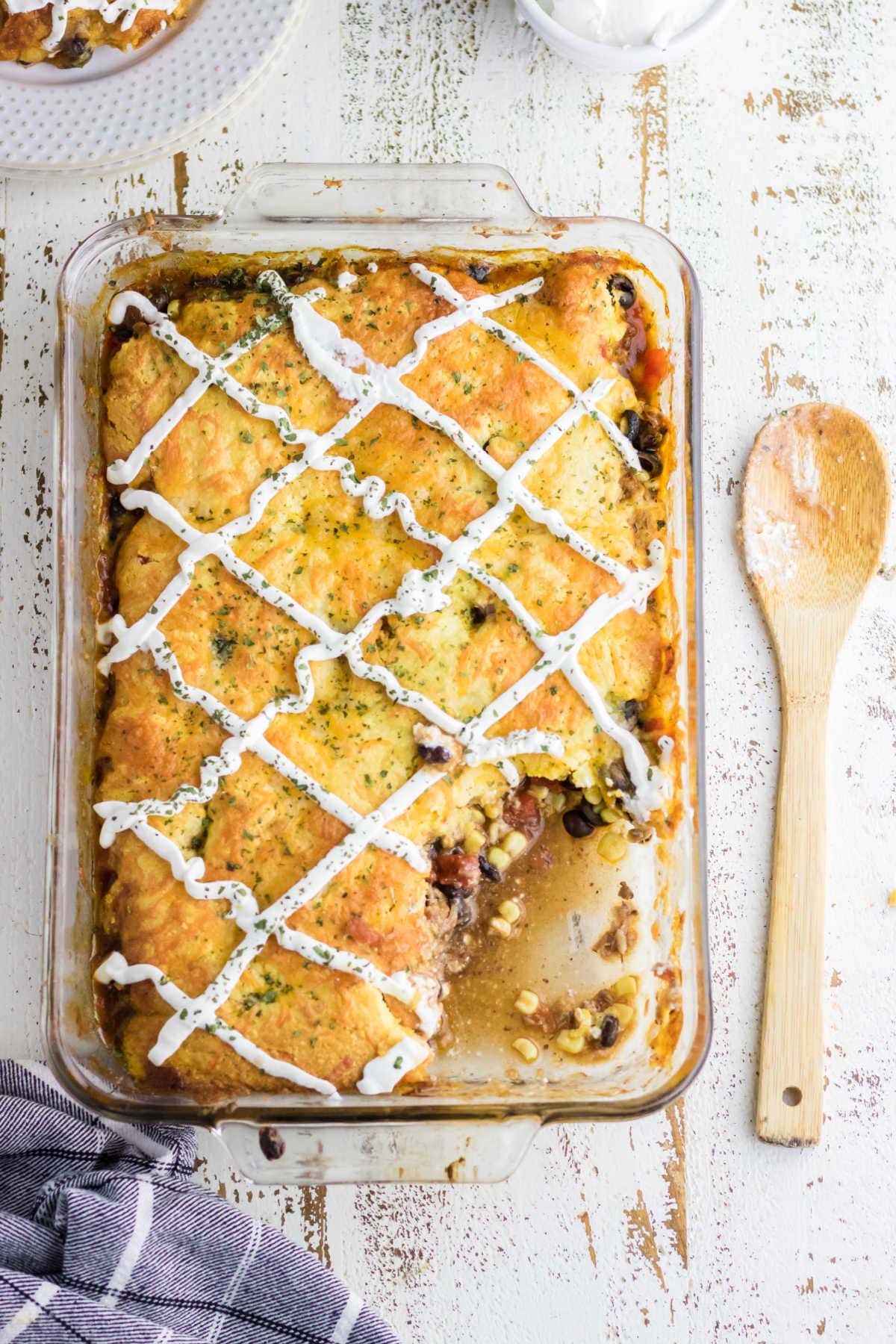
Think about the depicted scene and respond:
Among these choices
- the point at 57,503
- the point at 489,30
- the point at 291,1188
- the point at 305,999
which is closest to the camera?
the point at 305,999

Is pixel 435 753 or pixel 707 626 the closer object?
pixel 435 753

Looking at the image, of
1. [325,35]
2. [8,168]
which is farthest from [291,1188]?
[325,35]

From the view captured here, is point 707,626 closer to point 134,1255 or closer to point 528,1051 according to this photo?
point 528,1051

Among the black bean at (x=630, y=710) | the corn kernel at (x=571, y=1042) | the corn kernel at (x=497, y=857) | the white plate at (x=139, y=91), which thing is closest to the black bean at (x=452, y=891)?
the corn kernel at (x=497, y=857)

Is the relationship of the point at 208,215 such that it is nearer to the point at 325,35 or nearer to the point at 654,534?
the point at 325,35

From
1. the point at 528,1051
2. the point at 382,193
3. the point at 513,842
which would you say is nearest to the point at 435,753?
the point at 513,842

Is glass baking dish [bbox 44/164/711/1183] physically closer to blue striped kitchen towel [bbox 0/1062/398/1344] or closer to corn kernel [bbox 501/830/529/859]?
blue striped kitchen towel [bbox 0/1062/398/1344]

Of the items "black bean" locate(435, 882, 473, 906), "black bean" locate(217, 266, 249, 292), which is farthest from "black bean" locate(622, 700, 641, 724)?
"black bean" locate(217, 266, 249, 292)
